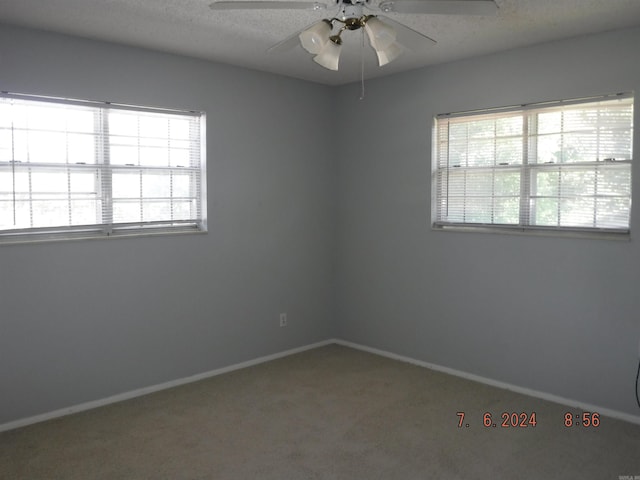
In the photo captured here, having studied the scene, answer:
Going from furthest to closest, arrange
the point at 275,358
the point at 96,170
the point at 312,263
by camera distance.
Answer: the point at 312,263
the point at 275,358
the point at 96,170

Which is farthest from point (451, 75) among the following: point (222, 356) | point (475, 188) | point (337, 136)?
point (222, 356)

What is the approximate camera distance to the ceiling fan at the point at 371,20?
84.1 inches

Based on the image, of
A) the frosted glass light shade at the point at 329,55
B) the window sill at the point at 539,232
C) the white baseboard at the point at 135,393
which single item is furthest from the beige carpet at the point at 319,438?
the frosted glass light shade at the point at 329,55

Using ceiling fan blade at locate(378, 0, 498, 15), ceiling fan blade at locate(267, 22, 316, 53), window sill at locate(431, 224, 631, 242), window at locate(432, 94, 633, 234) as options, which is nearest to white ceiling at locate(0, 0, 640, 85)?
ceiling fan blade at locate(267, 22, 316, 53)

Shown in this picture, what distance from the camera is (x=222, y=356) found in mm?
4340

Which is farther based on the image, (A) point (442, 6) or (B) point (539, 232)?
(B) point (539, 232)

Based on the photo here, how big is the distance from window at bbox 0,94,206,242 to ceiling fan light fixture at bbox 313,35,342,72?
5.77ft

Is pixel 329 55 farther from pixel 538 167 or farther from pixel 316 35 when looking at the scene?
pixel 538 167

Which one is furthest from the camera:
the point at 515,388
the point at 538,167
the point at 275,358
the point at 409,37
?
the point at 275,358

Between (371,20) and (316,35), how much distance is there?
0.24 metres

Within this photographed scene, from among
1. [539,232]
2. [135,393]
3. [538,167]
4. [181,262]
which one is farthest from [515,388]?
[135,393]

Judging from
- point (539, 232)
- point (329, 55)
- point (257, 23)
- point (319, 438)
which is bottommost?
point (319, 438)

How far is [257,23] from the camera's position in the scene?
3205 mm

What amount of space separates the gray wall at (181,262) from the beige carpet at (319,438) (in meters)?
0.30
